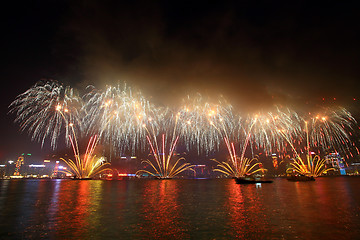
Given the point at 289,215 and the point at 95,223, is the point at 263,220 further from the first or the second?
the point at 95,223

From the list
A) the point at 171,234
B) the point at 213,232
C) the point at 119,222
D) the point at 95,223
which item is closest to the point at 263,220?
the point at 213,232

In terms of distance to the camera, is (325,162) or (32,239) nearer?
(32,239)

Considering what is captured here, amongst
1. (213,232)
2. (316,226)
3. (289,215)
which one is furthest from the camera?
(289,215)

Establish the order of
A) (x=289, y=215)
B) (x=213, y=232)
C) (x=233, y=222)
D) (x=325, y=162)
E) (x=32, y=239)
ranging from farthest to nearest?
1. (x=325, y=162)
2. (x=289, y=215)
3. (x=233, y=222)
4. (x=213, y=232)
5. (x=32, y=239)

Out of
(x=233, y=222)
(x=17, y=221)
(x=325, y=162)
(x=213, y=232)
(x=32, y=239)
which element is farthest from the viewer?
(x=325, y=162)

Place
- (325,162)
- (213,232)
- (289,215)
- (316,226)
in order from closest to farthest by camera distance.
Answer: (213,232) < (316,226) < (289,215) < (325,162)

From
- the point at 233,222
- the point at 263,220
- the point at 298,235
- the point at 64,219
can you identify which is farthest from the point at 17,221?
the point at 298,235

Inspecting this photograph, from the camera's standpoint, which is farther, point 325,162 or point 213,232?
point 325,162

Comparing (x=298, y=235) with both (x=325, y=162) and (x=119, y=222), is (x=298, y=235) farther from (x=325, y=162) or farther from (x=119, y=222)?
(x=325, y=162)
